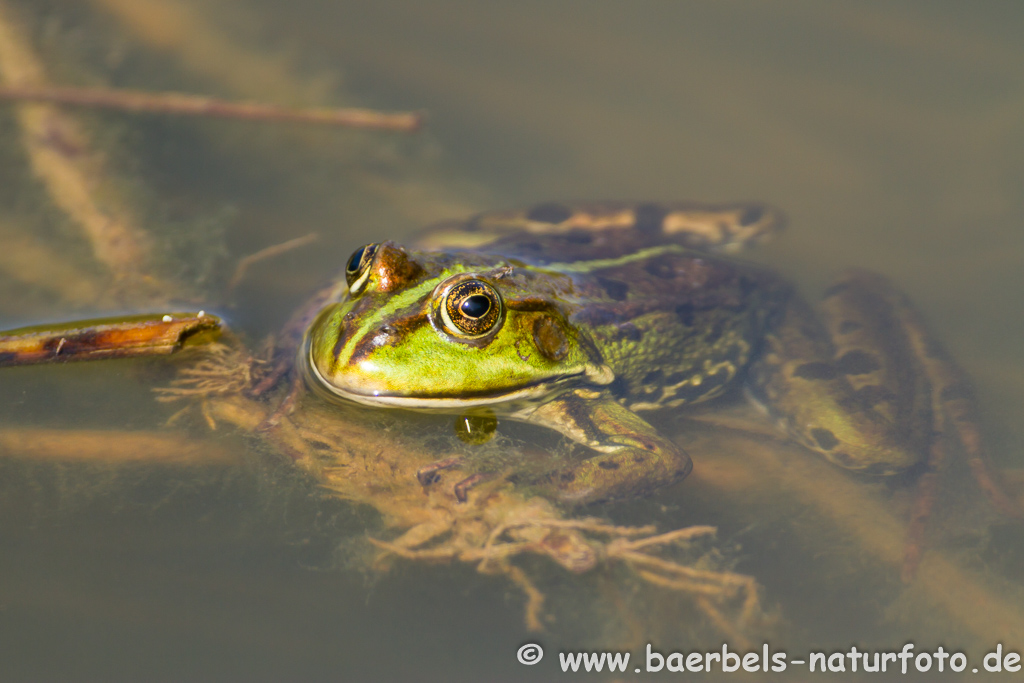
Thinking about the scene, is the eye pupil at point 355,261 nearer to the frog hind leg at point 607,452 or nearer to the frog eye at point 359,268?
the frog eye at point 359,268

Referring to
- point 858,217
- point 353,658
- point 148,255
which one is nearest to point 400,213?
point 148,255

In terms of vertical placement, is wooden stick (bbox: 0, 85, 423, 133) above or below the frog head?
above

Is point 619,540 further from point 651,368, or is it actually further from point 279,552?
point 279,552

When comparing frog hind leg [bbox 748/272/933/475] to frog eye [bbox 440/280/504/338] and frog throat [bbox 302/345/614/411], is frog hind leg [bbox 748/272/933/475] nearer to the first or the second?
frog throat [bbox 302/345/614/411]

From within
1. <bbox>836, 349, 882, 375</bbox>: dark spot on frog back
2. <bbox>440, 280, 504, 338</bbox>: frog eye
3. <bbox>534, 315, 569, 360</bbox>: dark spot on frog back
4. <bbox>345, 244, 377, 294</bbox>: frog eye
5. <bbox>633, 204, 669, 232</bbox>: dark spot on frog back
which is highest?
<bbox>633, 204, 669, 232</bbox>: dark spot on frog back

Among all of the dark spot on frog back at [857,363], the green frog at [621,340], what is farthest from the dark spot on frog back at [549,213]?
the dark spot on frog back at [857,363]

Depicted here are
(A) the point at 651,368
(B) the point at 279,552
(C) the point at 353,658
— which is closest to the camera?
(C) the point at 353,658

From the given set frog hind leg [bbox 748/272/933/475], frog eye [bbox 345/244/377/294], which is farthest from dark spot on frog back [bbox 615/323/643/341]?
frog eye [bbox 345/244/377/294]

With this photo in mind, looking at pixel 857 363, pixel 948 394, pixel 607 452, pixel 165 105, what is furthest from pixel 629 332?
pixel 165 105
